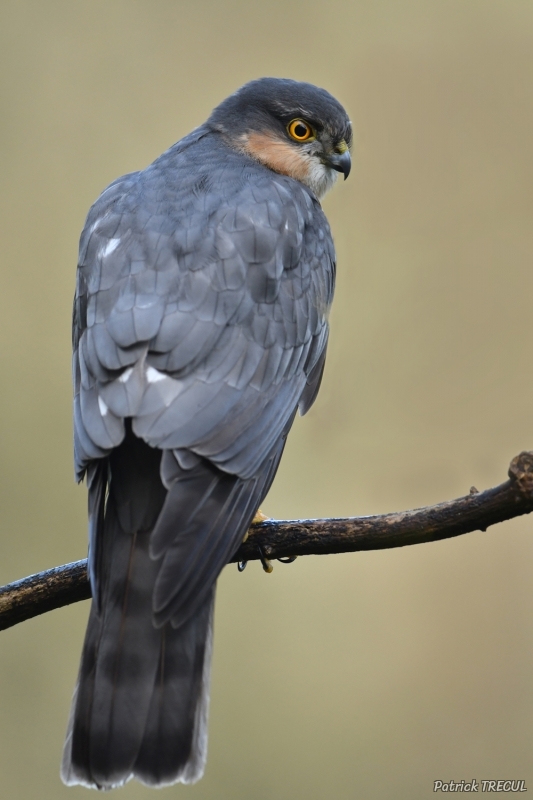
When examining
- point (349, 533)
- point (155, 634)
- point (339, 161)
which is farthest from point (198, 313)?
point (339, 161)

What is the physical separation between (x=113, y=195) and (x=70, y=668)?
3369 millimetres

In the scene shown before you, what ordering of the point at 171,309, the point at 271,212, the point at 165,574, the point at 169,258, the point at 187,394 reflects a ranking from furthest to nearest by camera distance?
the point at 271,212 < the point at 169,258 < the point at 171,309 < the point at 187,394 < the point at 165,574

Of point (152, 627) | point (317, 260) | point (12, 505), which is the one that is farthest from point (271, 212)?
point (12, 505)

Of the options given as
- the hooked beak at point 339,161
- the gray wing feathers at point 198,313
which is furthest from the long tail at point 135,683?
the hooked beak at point 339,161

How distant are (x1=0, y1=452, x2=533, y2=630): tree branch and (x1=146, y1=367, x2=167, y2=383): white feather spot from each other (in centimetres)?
65

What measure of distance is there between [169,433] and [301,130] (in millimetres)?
2425

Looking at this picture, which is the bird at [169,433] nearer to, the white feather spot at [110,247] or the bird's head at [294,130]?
the white feather spot at [110,247]

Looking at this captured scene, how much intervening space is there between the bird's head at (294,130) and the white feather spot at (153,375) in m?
1.92

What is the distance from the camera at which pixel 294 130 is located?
187 inches

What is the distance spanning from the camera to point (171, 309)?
10.6 ft

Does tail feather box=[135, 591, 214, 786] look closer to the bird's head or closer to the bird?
the bird

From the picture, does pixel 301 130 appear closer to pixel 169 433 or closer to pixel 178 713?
pixel 169 433

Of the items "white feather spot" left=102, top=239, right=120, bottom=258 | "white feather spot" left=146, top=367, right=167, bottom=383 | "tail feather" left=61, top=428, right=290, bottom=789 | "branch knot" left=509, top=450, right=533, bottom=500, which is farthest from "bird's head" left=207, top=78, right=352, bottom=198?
"branch knot" left=509, top=450, right=533, bottom=500

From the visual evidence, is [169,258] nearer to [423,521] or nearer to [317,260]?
[317,260]
